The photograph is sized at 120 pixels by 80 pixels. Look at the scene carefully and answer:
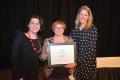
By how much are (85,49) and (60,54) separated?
0.99 feet

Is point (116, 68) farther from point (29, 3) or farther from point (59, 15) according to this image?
point (29, 3)

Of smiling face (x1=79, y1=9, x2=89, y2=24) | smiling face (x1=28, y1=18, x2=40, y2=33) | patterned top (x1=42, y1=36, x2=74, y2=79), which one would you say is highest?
smiling face (x1=79, y1=9, x2=89, y2=24)

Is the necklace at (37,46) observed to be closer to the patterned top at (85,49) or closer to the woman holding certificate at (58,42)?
the woman holding certificate at (58,42)

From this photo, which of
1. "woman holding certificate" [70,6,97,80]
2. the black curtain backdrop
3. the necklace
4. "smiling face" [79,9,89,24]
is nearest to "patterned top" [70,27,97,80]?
"woman holding certificate" [70,6,97,80]

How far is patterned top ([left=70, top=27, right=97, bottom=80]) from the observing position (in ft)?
10.5

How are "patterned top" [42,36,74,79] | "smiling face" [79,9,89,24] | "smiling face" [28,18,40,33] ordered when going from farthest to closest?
1. "smiling face" [79,9,89,24]
2. "patterned top" [42,36,74,79]
3. "smiling face" [28,18,40,33]

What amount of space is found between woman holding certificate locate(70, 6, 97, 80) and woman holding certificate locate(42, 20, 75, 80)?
0.55ft

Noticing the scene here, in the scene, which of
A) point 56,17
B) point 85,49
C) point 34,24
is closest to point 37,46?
point 34,24

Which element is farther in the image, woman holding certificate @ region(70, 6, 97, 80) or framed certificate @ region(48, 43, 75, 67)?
woman holding certificate @ region(70, 6, 97, 80)

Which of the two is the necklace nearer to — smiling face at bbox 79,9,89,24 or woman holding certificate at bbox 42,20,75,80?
woman holding certificate at bbox 42,20,75,80

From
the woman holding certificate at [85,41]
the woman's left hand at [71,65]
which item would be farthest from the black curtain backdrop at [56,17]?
the woman's left hand at [71,65]

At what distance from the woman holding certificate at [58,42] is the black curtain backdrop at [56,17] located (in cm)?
177

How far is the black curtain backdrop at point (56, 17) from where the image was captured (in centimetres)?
487

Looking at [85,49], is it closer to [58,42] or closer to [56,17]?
[58,42]
